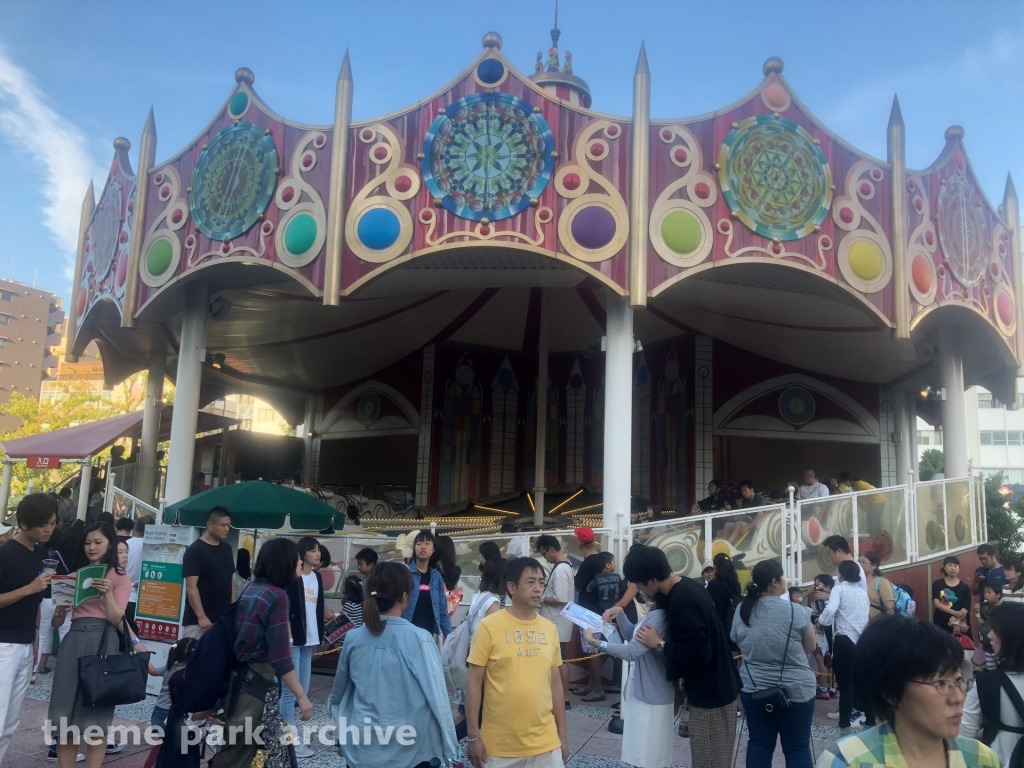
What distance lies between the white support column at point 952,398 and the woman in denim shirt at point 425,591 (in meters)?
10.5

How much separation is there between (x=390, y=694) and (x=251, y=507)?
5118 mm

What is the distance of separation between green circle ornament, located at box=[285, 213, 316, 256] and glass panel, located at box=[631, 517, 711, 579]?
18.4ft

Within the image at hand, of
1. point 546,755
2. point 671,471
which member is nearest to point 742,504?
point 671,471

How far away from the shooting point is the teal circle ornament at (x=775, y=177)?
10750mm

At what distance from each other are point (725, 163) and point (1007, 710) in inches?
348

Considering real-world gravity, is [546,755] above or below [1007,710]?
below

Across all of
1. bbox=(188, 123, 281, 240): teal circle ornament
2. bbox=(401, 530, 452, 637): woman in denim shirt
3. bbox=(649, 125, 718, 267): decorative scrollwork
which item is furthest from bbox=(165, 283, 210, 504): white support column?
bbox=(401, 530, 452, 637): woman in denim shirt

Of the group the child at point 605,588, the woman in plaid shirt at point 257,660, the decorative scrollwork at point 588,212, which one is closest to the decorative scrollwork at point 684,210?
the decorative scrollwork at point 588,212

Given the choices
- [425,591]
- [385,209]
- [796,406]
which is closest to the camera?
[425,591]

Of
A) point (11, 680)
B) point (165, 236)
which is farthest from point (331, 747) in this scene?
point (165, 236)

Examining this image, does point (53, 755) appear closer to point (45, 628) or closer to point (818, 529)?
point (45, 628)

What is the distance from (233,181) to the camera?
11.8 metres

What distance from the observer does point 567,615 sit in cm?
421

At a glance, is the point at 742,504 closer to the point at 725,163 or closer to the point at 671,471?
the point at 671,471
